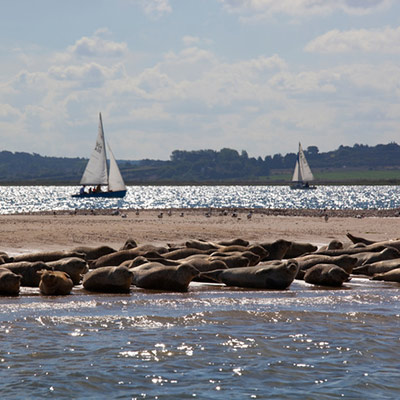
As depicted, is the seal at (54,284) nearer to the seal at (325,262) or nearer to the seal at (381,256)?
the seal at (325,262)

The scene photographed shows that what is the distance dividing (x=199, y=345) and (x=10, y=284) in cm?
558

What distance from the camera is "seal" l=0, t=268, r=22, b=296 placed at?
15.1 metres

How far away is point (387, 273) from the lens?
18.8 meters

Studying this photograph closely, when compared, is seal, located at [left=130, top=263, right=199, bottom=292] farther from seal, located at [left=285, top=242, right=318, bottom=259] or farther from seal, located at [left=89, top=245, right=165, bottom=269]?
seal, located at [left=285, top=242, right=318, bottom=259]

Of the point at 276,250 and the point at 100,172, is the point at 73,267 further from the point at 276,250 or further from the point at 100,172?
the point at 100,172

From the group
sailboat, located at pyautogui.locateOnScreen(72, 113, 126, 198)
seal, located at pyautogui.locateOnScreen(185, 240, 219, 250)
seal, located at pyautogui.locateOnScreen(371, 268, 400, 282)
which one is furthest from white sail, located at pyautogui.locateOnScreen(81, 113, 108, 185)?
seal, located at pyautogui.locateOnScreen(371, 268, 400, 282)

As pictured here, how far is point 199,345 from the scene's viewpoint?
11164 mm

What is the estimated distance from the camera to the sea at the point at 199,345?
8.94m

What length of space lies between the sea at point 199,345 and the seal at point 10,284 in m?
0.35

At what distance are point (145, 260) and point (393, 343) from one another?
25.8ft

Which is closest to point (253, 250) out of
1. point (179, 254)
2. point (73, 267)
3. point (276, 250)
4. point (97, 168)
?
point (276, 250)

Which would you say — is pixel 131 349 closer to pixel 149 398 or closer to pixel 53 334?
pixel 53 334

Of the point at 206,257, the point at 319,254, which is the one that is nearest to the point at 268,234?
the point at 319,254

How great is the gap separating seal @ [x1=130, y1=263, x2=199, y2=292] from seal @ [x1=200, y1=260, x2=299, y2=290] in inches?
43.3
